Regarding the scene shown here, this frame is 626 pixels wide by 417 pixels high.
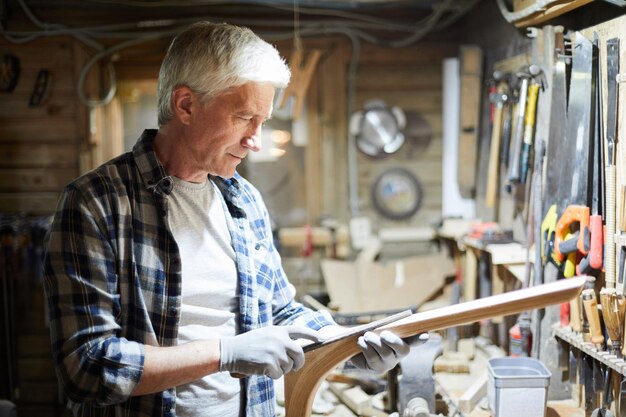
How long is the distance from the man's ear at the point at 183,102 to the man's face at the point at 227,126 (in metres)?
0.02

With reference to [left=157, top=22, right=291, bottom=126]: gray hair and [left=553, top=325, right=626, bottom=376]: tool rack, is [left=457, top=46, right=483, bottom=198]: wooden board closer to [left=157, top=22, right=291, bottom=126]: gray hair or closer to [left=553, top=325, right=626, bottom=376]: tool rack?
[left=553, top=325, right=626, bottom=376]: tool rack

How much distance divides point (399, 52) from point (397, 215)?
37.8 inches

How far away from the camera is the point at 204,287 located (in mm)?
1528

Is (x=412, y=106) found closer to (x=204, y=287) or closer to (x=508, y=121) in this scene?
(x=508, y=121)

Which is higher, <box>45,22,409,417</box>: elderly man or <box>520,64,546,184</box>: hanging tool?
<box>520,64,546,184</box>: hanging tool

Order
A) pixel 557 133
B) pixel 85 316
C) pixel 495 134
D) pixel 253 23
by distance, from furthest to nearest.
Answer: pixel 253 23 → pixel 495 134 → pixel 557 133 → pixel 85 316

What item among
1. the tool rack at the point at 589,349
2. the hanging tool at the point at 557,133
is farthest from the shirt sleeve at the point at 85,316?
the hanging tool at the point at 557,133

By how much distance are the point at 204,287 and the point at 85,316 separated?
0.30 metres

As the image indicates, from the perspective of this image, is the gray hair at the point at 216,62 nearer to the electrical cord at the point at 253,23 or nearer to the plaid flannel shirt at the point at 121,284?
the plaid flannel shirt at the point at 121,284

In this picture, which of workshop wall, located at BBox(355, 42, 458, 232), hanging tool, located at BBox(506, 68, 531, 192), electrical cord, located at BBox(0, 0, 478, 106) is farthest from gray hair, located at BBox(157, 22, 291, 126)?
workshop wall, located at BBox(355, 42, 458, 232)

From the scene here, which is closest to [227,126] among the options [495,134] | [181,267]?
[181,267]

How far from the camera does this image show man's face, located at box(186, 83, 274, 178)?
58.0 inches

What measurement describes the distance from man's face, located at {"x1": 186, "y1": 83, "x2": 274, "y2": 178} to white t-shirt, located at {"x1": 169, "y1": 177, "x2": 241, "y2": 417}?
0.33 feet

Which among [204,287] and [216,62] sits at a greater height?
[216,62]
